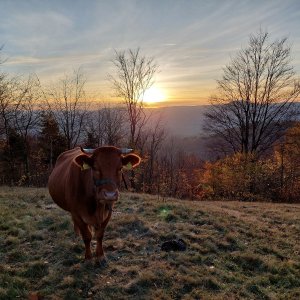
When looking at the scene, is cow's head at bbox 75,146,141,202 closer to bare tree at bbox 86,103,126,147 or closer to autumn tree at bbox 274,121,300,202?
autumn tree at bbox 274,121,300,202

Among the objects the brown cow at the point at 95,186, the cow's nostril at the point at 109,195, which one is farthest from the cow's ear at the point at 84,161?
the cow's nostril at the point at 109,195

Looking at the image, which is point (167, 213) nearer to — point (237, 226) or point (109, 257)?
point (237, 226)

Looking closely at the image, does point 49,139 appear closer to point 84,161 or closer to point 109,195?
point 84,161

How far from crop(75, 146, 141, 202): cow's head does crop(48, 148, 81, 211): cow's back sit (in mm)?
811

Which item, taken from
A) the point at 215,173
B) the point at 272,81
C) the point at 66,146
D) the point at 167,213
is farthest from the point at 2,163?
the point at 167,213

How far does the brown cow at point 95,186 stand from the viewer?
5.55 meters

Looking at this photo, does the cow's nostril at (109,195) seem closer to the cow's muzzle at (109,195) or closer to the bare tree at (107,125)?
the cow's muzzle at (109,195)

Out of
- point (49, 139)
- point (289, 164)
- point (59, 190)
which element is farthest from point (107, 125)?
point (59, 190)

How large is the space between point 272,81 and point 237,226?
103 feet

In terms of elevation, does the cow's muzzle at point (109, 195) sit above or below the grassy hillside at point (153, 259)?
above

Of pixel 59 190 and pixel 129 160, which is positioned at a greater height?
pixel 129 160

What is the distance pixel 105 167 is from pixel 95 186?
47cm

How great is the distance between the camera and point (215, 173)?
32.0m

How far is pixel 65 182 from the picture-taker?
7211 mm
